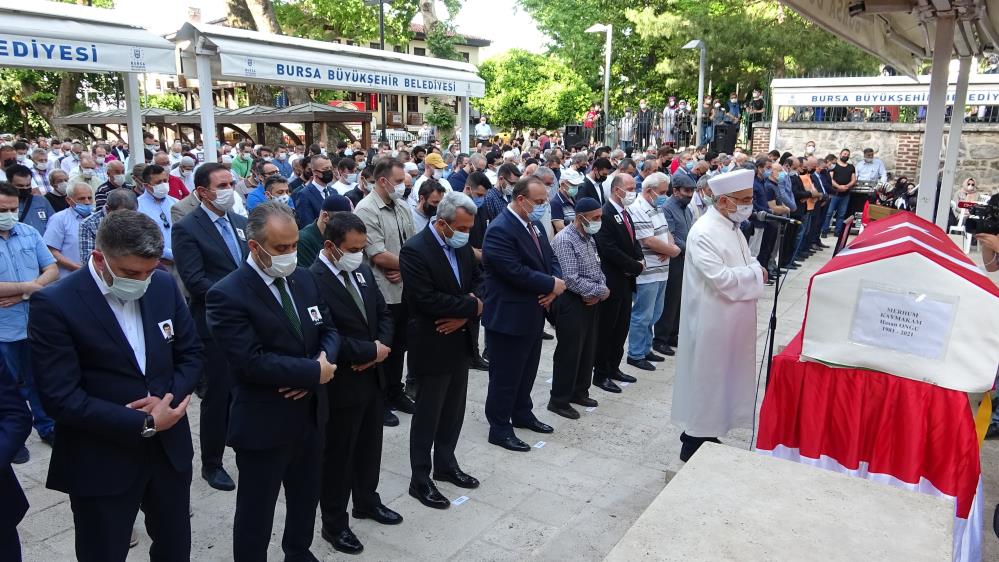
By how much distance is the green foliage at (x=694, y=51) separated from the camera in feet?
79.0

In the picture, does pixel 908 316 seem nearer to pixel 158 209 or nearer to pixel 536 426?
pixel 536 426

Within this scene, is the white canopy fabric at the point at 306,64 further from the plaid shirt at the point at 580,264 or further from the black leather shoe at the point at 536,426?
the black leather shoe at the point at 536,426

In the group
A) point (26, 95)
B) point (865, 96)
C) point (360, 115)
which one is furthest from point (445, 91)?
point (26, 95)

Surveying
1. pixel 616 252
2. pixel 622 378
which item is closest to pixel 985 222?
pixel 616 252

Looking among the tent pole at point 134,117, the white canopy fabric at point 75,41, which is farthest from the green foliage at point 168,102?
the white canopy fabric at point 75,41

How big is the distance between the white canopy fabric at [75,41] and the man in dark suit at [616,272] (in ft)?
15.8

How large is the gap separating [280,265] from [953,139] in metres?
7.24

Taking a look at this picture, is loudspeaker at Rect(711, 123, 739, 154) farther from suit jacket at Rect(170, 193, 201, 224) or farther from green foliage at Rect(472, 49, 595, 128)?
suit jacket at Rect(170, 193, 201, 224)

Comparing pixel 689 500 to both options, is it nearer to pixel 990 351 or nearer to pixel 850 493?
pixel 850 493

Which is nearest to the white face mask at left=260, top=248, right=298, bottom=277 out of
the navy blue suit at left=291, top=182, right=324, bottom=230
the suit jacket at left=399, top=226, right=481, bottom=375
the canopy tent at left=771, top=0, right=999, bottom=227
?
the suit jacket at left=399, top=226, right=481, bottom=375

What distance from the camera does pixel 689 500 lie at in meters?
2.83

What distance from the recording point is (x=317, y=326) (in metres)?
3.42

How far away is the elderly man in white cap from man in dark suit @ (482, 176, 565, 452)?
953 mm

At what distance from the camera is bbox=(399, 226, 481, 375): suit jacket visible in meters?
4.34
